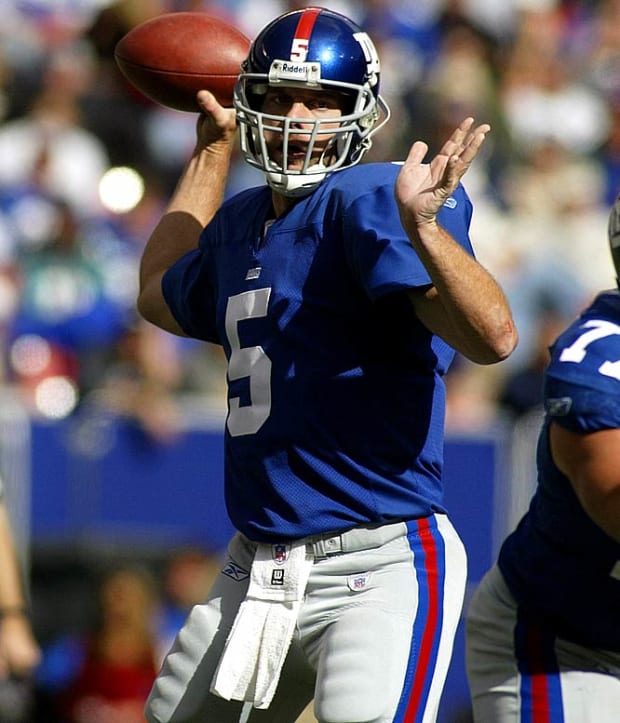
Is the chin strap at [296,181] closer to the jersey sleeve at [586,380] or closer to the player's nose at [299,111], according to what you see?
the player's nose at [299,111]

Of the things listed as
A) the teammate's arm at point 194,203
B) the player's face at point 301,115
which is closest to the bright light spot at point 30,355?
the teammate's arm at point 194,203

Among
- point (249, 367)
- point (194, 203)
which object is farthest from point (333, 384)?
point (194, 203)

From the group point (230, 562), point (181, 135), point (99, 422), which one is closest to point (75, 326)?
point (99, 422)

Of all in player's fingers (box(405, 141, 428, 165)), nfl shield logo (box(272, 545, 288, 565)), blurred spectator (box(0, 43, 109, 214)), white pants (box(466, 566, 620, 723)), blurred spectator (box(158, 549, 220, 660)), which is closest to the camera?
player's fingers (box(405, 141, 428, 165))

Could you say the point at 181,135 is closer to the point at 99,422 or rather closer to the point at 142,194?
the point at 142,194

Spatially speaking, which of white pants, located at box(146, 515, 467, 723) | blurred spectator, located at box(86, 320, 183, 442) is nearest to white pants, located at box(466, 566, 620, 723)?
white pants, located at box(146, 515, 467, 723)

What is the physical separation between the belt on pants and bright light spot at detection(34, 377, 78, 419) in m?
3.91

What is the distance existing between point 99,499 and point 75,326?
3.67ft

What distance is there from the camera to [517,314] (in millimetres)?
8086

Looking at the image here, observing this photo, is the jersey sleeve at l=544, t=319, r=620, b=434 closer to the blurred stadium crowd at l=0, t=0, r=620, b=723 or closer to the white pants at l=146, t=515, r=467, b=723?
the white pants at l=146, t=515, r=467, b=723

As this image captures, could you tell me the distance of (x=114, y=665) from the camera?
6340 millimetres

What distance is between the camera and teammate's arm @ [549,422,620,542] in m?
2.89

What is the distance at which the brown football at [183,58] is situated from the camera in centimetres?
398

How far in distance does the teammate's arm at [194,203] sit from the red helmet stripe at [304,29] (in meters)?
0.55
